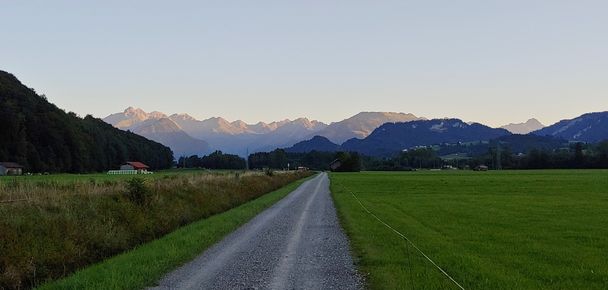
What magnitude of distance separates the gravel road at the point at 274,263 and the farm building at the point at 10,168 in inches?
4057

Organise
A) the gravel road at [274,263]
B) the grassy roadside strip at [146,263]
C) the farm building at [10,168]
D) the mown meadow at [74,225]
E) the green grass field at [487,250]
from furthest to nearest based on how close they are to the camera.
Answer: the farm building at [10,168] < the mown meadow at [74,225] < the gravel road at [274,263] < the grassy roadside strip at [146,263] < the green grass field at [487,250]

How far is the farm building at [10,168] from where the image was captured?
10919 centimetres

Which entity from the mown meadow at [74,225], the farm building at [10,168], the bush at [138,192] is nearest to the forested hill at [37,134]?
→ the farm building at [10,168]

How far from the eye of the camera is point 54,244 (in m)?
14.7

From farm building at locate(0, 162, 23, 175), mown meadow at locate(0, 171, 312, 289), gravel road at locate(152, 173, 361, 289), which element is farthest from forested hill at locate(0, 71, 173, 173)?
gravel road at locate(152, 173, 361, 289)

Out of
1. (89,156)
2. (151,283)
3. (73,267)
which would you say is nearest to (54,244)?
(73,267)

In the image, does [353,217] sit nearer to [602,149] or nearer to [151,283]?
[151,283]

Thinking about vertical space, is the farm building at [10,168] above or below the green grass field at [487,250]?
above

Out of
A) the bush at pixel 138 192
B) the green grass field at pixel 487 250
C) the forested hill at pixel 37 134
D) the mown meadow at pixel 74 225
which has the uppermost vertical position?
the forested hill at pixel 37 134

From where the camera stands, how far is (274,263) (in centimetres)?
1434

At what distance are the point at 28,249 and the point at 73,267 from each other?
52.3 inches

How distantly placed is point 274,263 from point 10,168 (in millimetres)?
115567

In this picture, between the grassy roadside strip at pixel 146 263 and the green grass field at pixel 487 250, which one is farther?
the grassy roadside strip at pixel 146 263

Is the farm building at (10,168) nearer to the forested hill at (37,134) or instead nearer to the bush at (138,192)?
the forested hill at (37,134)
